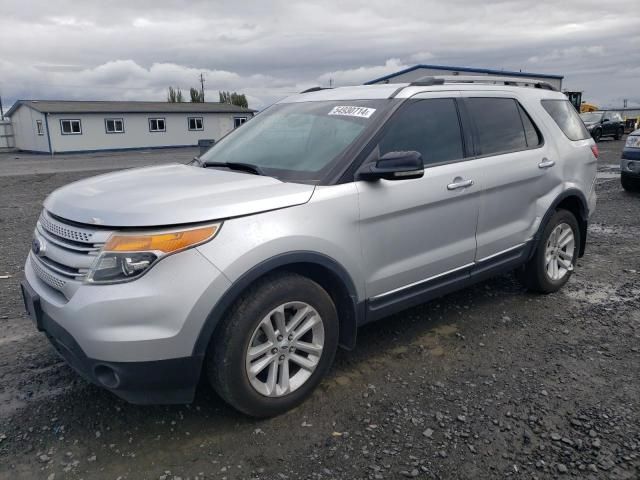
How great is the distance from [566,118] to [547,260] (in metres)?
1.36


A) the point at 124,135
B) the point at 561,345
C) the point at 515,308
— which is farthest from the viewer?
the point at 124,135

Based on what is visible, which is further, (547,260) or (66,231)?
(547,260)

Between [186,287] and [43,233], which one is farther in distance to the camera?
[43,233]

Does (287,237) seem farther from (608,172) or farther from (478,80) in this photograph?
(608,172)

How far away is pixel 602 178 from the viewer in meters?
13.3

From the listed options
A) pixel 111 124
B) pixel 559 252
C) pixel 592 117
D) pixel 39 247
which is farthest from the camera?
pixel 111 124

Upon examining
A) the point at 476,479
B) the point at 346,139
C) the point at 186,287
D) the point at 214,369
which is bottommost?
the point at 476,479

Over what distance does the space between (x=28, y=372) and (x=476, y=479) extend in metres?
2.89

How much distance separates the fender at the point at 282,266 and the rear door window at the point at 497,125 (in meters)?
1.64

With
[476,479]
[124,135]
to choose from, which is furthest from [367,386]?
[124,135]

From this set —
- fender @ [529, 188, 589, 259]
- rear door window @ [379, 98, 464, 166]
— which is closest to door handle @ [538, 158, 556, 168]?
fender @ [529, 188, 589, 259]

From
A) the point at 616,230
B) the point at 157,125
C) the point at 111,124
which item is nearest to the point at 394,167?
the point at 616,230

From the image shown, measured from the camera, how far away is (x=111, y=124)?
122 ft

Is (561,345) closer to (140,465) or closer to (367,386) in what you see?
(367,386)
